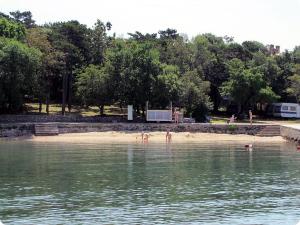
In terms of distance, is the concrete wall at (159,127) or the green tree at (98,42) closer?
the concrete wall at (159,127)

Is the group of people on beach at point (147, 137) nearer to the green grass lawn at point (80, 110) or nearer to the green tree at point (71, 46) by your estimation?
the green grass lawn at point (80, 110)

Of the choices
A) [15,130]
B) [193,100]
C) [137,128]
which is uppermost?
[193,100]

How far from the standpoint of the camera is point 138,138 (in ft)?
222

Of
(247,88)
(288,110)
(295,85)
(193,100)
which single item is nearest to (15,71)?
(193,100)

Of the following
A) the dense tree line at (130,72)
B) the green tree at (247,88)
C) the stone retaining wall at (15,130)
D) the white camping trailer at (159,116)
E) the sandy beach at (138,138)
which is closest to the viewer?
the sandy beach at (138,138)

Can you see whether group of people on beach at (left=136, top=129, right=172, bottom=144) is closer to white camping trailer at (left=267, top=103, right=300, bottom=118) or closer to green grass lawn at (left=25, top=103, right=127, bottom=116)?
green grass lawn at (left=25, top=103, right=127, bottom=116)

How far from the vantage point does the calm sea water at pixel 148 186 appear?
79.2ft

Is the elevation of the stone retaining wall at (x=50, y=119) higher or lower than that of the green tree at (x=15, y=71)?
lower

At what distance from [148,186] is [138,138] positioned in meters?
35.6

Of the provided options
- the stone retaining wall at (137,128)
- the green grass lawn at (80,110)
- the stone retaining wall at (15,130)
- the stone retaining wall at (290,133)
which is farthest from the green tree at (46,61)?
the stone retaining wall at (290,133)

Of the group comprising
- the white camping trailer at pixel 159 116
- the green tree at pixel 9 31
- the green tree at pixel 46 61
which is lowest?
the white camping trailer at pixel 159 116

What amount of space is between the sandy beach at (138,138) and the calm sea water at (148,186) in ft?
39.2

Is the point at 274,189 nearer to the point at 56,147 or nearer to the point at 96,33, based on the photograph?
the point at 56,147

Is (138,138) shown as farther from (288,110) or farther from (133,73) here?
(288,110)
